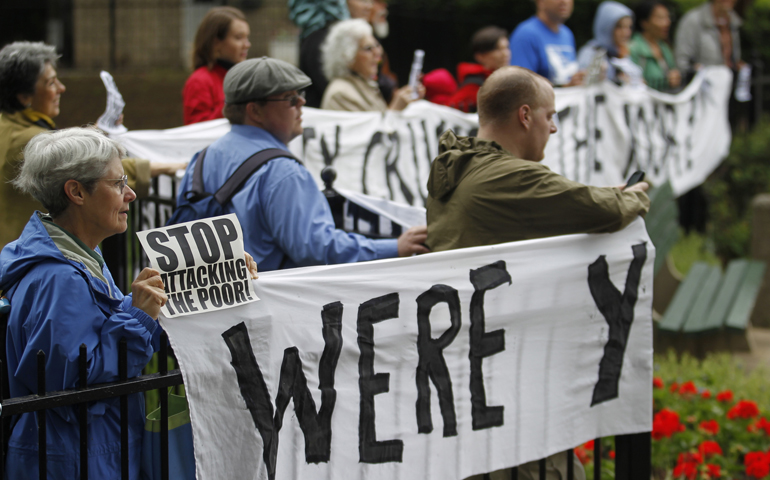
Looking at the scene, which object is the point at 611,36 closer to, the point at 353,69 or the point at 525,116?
the point at 353,69

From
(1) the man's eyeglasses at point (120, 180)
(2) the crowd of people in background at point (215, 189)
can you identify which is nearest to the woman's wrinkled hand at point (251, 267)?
(2) the crowd of people in background at point (215, 189)

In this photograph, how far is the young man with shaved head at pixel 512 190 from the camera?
9.71 ft

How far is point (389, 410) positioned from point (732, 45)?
9.27 meters

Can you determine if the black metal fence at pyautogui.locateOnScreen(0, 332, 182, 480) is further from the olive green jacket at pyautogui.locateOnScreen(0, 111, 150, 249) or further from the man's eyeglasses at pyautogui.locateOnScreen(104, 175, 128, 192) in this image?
the olive green jacket at pyautogui.locateOnScreen(0, 111, 150, 249)

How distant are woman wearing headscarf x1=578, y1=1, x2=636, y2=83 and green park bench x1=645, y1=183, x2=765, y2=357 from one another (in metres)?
1.35

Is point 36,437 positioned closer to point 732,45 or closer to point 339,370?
point 339,370

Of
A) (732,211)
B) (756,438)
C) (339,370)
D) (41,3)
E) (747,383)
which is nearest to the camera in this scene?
(339,370)

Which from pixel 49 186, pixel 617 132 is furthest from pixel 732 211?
pixel 49 186

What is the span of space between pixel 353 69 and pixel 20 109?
2.52 metres

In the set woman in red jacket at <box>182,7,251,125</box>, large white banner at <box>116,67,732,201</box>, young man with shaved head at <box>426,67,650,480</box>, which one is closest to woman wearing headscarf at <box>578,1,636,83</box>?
large white banner at <box>116,67,732,201</box>

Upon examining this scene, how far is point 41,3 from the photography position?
15211 millimetres

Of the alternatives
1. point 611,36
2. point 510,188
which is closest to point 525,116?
point 510,188

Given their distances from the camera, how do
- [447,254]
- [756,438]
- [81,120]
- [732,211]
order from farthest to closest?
1. [732,211]
2. [81,120]
3. [756,438]
4. [447,254]

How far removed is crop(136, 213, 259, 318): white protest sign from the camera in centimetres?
230
